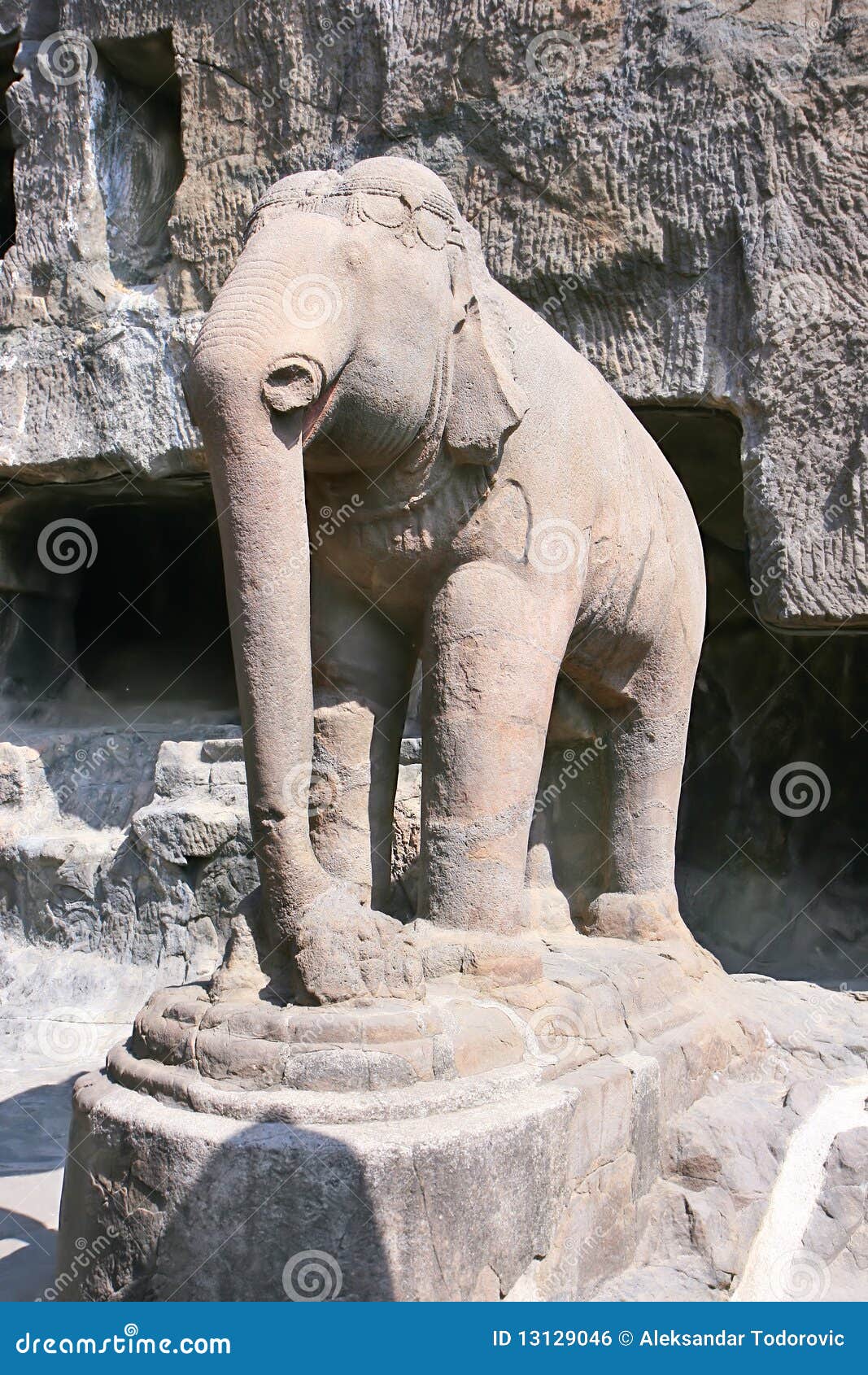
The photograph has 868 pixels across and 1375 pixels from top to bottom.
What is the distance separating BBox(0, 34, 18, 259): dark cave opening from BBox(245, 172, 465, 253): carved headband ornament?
13.5 ft

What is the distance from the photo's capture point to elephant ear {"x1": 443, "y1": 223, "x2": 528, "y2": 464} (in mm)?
2410

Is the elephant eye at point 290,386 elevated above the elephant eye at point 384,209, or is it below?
below

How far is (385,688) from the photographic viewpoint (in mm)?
2727

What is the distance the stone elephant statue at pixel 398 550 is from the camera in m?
2.11

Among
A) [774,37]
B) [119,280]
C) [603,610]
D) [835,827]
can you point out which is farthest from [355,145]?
[835,827]

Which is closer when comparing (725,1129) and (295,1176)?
(295,1176)

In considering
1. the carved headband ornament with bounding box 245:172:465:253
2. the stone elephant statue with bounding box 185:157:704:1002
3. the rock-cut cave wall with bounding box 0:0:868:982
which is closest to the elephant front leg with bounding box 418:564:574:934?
the stone elephant statue with bounding box 185:157:704:1002

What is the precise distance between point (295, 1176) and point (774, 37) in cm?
444

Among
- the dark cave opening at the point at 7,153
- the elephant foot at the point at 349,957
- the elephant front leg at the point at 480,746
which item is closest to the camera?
the elephant foot at the point at 349,957

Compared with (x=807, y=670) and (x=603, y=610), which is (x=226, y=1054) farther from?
(x=807, y=670)

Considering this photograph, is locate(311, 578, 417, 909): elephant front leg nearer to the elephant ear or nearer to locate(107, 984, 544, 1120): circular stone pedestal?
the elephant ear

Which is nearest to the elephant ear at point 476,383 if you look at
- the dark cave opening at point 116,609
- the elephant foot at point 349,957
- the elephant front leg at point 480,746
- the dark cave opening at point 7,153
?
the elephant front leg at point 480,746

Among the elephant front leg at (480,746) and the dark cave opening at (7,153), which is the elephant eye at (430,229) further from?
the dark cave opening at (7,153)

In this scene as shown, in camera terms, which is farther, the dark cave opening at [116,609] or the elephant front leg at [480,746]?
the dark cave opening at [116,609]
